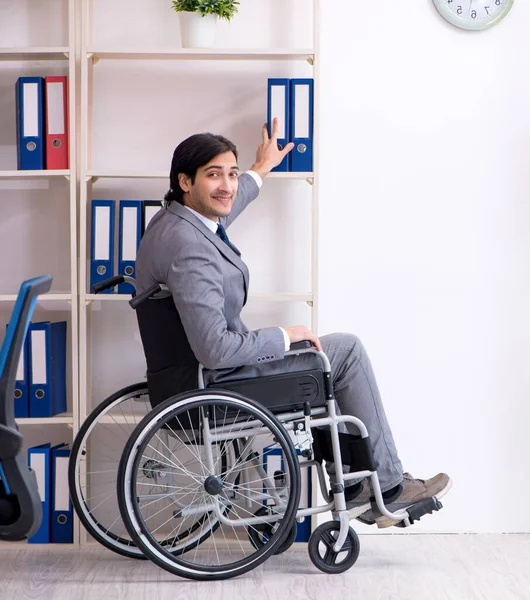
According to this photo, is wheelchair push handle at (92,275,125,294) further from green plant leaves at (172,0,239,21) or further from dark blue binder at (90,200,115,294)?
green plant leaves at (172,0,239,21)

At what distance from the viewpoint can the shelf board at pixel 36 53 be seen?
2926mm

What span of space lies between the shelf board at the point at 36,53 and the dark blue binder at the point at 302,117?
0.76 metres

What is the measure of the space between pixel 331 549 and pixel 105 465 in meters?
0.93

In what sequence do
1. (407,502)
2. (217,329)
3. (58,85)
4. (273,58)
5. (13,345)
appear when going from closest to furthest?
(13,345)
(217,329)
(407,502)
(58,85)
(273,58)

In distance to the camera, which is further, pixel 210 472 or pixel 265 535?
pixel 265 535

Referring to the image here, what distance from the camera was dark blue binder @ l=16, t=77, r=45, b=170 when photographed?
2.93 meters

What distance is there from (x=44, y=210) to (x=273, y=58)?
38.0 inches

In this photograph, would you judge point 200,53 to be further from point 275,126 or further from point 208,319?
point 208,319

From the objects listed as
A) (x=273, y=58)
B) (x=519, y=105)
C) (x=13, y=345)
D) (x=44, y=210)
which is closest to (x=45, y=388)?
(x=44, y=210)

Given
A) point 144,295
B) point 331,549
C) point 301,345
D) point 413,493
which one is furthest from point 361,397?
point 144,295

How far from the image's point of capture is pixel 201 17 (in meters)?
2.94

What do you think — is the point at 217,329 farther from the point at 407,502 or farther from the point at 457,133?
the point at 457,133

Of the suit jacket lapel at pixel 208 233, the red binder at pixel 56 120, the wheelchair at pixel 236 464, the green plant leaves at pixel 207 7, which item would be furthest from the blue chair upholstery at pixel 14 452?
the green plant leaves at pixel 207 7

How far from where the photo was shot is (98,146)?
3.17 m
